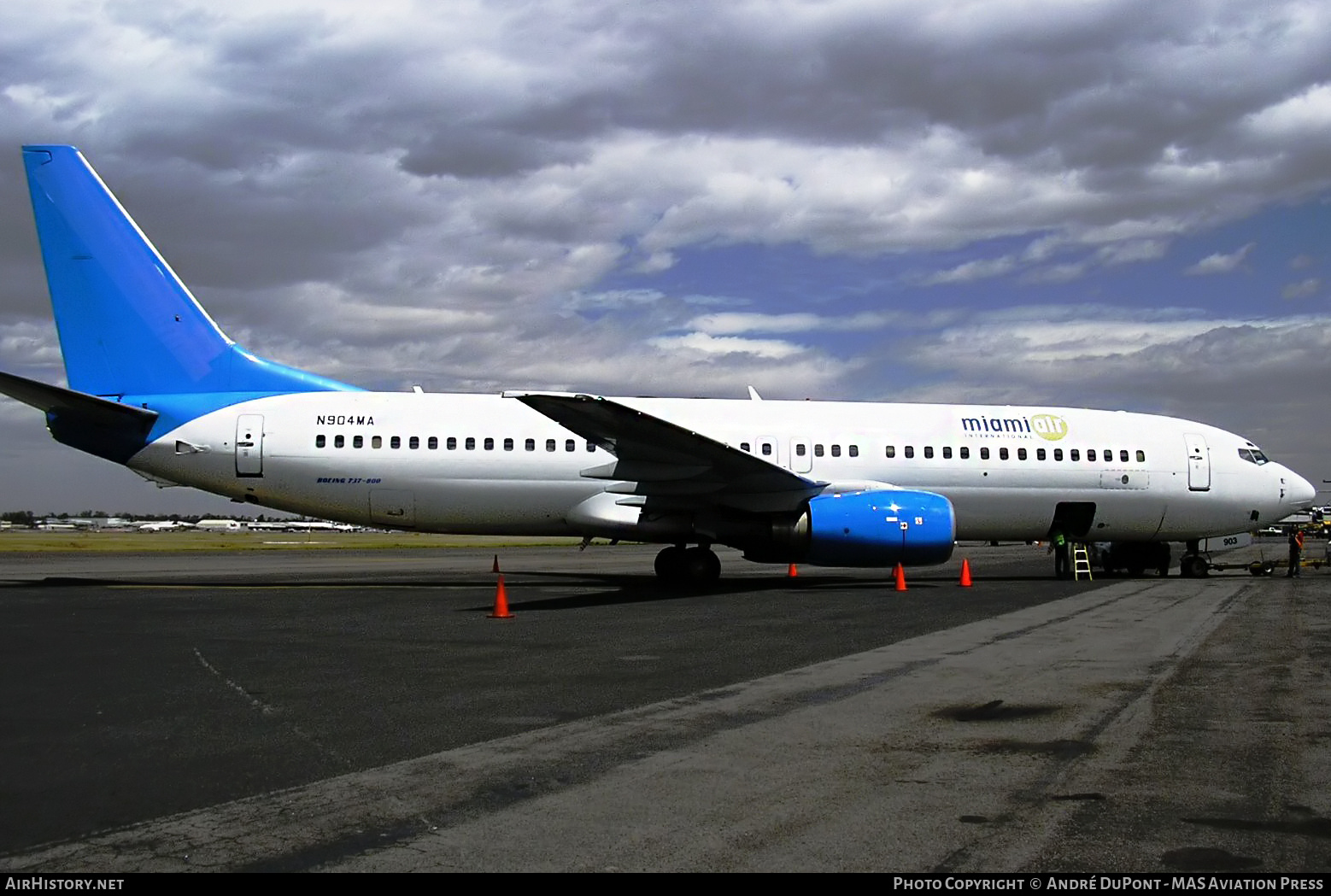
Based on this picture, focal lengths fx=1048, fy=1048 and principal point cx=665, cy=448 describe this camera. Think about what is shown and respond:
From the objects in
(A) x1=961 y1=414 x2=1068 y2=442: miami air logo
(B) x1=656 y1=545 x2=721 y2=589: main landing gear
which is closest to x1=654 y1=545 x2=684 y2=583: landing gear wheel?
(B) x1=656 y1=545 x2=721 y2=589: main landing gear

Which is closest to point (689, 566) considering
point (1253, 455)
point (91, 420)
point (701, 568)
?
point (701, 568)

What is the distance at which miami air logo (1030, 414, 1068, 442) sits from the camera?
22.8 meters

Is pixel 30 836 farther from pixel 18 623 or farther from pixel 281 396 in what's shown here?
pixel 281 396

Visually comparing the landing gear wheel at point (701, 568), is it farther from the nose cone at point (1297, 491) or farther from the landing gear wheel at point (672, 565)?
the nose cone at point (1297, 491)

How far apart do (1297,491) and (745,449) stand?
43.2 ft

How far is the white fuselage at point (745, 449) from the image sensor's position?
20688mm

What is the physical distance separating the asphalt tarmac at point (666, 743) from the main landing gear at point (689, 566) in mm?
6404

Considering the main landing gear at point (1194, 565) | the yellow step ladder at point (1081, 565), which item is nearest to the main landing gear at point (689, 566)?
the yellow step ladder at point (1081, 565)

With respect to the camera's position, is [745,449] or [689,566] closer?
[689,566]

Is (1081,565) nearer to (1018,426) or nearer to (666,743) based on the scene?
(1018,426)

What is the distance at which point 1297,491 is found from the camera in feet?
79.2

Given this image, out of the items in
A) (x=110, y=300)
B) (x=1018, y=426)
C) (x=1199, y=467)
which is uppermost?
(x=110, y=300)

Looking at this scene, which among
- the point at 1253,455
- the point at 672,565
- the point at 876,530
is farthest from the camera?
the point at 1253,455

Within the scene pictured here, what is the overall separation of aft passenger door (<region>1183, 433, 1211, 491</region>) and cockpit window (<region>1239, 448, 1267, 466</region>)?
3.21ft
